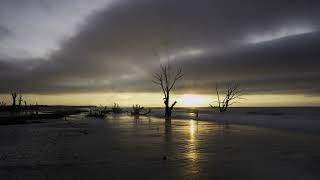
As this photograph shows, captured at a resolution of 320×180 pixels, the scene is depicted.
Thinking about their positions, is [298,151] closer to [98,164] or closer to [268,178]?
[268,178]

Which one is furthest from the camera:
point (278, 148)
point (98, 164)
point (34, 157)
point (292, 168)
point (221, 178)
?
point (278, 148)

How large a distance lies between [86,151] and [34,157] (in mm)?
2436

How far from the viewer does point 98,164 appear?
11469 mm

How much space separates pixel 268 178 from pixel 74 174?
18.8 feet

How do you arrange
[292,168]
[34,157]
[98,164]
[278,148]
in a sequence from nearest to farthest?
1. [292,168]
2. [98,164]
3. [34,157]
4. [278,148]

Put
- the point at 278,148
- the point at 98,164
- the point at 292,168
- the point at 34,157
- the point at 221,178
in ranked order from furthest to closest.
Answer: the point at 278,148 < the point at 34,157 < the point at 98,164 < the point at 292,168 < the point at 221,178

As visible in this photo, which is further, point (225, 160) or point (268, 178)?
point (225, 160)

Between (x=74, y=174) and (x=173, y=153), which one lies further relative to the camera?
(x=173, y=153)

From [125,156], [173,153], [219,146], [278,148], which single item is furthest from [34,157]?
[278,148]

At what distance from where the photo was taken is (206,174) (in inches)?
384

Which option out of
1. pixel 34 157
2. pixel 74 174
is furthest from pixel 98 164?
pixel 34 157

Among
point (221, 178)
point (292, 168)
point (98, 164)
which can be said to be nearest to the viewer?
point (221, 178)

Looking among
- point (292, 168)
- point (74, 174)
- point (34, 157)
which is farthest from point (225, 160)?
point (34, 157)

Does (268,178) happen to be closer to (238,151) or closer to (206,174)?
(206,174)
